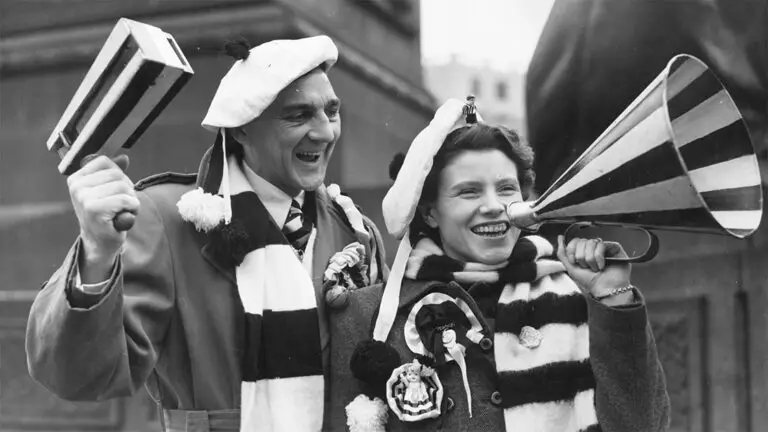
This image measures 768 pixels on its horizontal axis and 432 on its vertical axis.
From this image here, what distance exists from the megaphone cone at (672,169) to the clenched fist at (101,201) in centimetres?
106

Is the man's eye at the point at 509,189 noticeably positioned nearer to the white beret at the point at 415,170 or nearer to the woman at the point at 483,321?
the woman at the point at 483,321

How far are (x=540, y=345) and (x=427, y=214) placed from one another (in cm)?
58

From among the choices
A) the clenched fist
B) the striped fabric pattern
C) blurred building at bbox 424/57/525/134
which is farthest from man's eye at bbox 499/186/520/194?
blurred building at bbox 424/57/525/134

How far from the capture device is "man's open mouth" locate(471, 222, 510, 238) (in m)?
3.11

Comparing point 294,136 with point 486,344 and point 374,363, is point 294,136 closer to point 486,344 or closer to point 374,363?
point 374,363

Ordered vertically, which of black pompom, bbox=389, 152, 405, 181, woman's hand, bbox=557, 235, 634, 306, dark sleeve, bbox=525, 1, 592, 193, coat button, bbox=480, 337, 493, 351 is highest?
dark sleeve, bbox=525, 1, 592, 193

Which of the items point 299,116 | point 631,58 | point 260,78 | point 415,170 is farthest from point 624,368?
point 631,58

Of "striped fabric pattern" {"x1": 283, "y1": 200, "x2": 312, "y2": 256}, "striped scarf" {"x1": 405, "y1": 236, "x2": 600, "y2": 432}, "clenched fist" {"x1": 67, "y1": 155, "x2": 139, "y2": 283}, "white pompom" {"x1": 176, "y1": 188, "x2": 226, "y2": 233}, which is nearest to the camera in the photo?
"clenched fist" {"x1": 67, "y1": 155, "x2": 139, "y2": 283}

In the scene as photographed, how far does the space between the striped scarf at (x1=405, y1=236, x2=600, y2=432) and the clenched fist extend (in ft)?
3.47

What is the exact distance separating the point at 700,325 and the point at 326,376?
297cm

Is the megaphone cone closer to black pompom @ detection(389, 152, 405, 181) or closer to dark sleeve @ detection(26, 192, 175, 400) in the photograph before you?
black pompom @ detection(389, 152, 405, 181)

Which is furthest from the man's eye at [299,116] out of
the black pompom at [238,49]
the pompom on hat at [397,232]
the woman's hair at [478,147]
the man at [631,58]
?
the man at [631,58]

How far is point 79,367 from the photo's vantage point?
2.78 metres

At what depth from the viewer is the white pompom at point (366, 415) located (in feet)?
9.98
